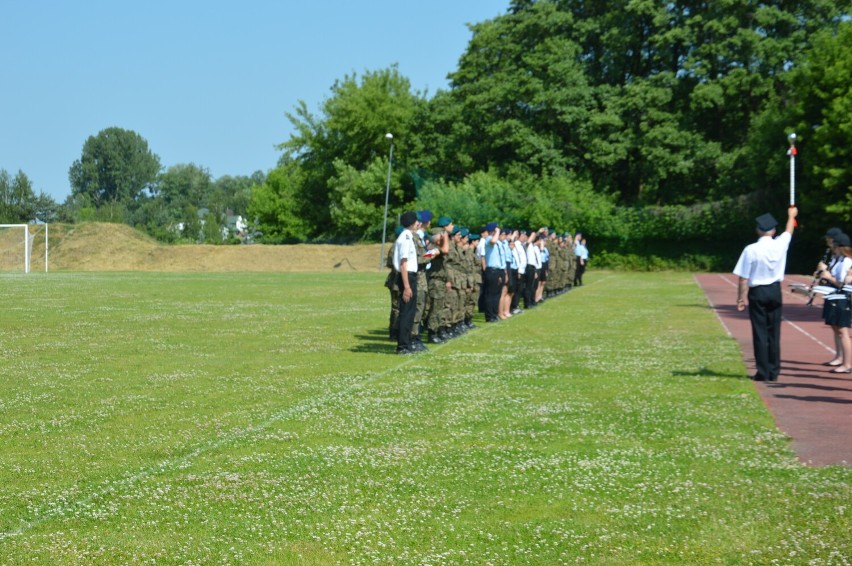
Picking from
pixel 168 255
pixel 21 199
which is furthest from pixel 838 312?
pixel 21 199

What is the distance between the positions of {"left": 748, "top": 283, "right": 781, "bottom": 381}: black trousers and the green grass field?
361 millimetres

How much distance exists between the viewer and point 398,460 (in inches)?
313

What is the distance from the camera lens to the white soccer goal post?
225ft

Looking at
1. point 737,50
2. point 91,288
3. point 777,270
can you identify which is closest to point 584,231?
point 737,50

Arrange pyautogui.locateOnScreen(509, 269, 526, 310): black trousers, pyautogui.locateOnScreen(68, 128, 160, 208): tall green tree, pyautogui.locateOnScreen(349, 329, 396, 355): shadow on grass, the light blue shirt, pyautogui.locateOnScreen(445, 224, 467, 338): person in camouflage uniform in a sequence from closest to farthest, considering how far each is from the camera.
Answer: pyautogui.locateOnScreen(349, 329, 396, 355): shadow on grass
pyautogui.locateOnScreen(445, 224, 467, 338): person in camouflage uniform
the light blue shirt
pyautogui.locateOnScreen(509, 269, 526, 310): black trousers
pyautogui.locateOnScreen(68, 128, 160, 208): tall green tree

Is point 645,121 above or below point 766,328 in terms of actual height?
above

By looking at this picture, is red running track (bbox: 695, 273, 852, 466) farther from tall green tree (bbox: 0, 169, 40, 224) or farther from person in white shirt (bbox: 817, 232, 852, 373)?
tall green tree (bbox: 0, 169, 40, 224)

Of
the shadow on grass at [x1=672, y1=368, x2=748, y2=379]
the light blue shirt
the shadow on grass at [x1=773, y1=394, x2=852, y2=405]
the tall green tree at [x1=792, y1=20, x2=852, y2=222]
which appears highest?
the tall green tree at [x1=792, y1=20, x2=852, y2=222]

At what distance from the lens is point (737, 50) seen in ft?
195

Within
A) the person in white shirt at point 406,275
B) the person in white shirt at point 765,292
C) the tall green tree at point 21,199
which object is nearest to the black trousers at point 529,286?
the person in white shirt at point 406,275

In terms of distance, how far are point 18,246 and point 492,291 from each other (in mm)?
54676

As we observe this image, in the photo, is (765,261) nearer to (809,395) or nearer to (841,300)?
(841,300)

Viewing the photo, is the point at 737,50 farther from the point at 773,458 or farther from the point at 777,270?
the point at 773,458

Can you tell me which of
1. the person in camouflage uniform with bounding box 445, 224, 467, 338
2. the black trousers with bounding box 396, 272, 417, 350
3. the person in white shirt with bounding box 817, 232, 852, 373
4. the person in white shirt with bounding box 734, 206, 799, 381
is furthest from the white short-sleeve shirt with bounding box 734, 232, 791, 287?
the person in camouflage uniform with bounding box 445, 224, 467, 338
